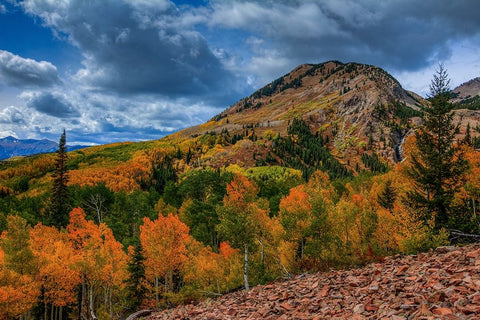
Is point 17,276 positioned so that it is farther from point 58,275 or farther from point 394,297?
point 394,297

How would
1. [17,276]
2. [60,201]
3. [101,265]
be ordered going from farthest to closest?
[60,201] → [17,276] → [101,265]

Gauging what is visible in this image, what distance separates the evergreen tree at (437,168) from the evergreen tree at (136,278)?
127ft

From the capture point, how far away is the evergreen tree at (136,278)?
4047 centimetres

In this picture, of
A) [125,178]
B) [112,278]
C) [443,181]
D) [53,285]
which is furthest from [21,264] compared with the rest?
[125,178]

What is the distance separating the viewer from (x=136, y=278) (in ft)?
134

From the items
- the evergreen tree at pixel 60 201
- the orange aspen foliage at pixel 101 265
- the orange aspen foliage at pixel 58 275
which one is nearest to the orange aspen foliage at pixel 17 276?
the orange aspen foliage at pixel 58 275

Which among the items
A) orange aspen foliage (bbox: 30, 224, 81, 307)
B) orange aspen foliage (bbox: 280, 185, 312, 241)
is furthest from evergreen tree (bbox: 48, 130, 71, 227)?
orange aspen foliage (bbox: 280, 185, 312, 241)

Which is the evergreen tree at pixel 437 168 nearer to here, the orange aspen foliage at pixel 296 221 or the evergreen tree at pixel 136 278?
the orange aspen foliage at pixel 296 221

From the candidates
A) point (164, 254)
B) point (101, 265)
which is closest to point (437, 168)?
point (164, 254)

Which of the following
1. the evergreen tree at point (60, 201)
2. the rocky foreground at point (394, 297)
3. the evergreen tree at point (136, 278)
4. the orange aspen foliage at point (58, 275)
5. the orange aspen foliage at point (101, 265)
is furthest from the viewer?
the evergreen tree at point (60, 201)

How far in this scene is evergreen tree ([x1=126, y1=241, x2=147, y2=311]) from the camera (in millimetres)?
40469

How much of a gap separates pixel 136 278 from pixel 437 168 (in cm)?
4376

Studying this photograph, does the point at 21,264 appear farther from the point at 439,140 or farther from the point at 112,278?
the point at 439,140

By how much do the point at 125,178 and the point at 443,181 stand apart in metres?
163
